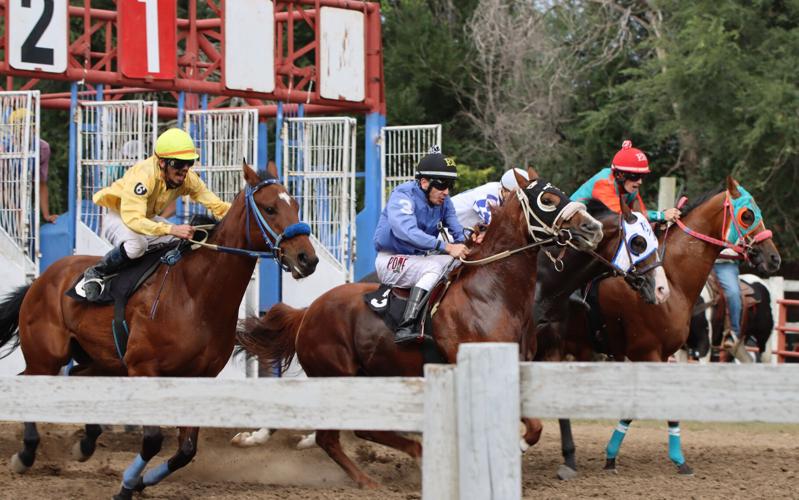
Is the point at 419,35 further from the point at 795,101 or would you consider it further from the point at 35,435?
the point at 35,435

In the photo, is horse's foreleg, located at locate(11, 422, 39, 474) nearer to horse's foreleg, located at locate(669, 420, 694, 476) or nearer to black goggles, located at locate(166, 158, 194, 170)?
black goggles, located at locate(166, 158, 194, 170)

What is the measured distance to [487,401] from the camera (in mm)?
4016

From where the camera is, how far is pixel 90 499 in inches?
267

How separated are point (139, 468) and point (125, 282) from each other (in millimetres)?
1332

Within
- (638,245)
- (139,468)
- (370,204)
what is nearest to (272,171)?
(139,468)

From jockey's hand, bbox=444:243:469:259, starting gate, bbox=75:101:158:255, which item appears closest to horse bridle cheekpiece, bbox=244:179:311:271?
jockey's hand, bbox=444:243:469:259

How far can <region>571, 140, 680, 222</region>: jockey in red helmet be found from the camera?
8648mm

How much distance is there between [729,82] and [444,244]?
10712 mm

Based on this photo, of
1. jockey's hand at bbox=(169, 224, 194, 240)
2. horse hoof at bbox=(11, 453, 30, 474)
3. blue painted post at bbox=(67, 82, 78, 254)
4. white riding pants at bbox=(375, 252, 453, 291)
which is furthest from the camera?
blue painted post at bbox=(67, 82, 78, 254)

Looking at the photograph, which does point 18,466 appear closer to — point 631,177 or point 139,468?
point 139,468

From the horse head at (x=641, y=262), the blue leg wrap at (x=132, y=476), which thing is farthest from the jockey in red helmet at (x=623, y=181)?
the blue leg wrap at (x=132, y=476)

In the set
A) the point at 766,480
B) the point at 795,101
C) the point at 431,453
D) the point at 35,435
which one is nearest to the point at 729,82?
the point at 795,101

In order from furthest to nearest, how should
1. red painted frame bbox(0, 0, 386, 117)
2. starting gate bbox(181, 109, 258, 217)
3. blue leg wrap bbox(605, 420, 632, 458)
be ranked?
starting gate bbox(181, 109, 258, 217) < red painted frame bbox(0, 0, 386, 117) < blue leg wrap bbox(605, 420, 632, 458)

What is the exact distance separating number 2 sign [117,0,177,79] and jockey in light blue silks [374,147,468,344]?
4.30 meters
